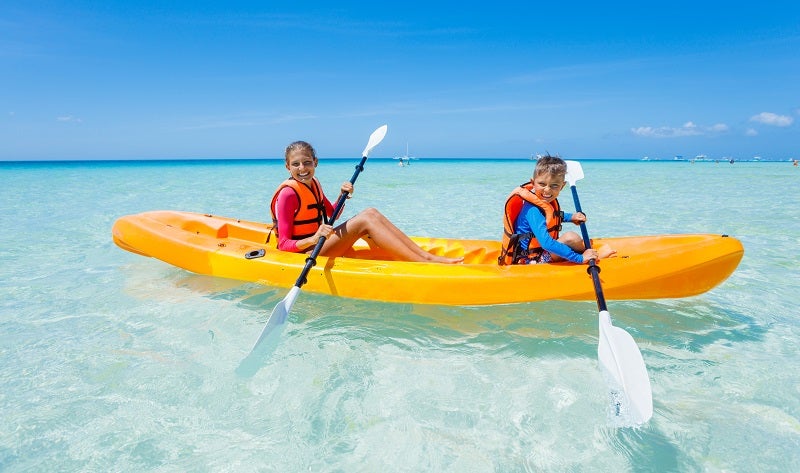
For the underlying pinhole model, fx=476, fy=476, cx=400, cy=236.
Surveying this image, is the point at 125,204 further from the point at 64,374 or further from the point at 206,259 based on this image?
the point at 64,374

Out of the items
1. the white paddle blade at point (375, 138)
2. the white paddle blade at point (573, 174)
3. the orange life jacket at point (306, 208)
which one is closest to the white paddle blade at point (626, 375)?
the white paddle blade at point (573, 174)

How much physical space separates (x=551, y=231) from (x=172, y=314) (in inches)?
113

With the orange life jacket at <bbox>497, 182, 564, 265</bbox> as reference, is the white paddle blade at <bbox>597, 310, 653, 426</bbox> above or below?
below

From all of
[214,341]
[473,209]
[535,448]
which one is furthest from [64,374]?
[473,209]

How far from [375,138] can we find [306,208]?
1575mm

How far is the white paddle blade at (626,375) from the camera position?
207 cm

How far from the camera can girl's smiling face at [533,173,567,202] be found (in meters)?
3.22

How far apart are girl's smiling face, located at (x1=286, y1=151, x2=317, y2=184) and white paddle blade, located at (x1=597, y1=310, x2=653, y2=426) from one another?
93.2 inches

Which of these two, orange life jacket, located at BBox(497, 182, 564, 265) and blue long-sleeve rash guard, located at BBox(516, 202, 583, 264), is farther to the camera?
orange life jacket, located at BBox(497, 182, 564, 265)

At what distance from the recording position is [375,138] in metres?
5.02

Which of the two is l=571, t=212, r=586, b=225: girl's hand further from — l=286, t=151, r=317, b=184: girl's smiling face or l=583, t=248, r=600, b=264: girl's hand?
l=286, t=151, r=317, b=184: girl's smiling face

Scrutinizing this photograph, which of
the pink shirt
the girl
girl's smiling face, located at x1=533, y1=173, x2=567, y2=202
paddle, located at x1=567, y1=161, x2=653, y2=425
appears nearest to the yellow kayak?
the pink shirt

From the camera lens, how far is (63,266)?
5.12 metres

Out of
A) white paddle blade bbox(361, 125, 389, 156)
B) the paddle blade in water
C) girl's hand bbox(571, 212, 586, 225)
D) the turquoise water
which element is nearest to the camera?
the turquoise water
